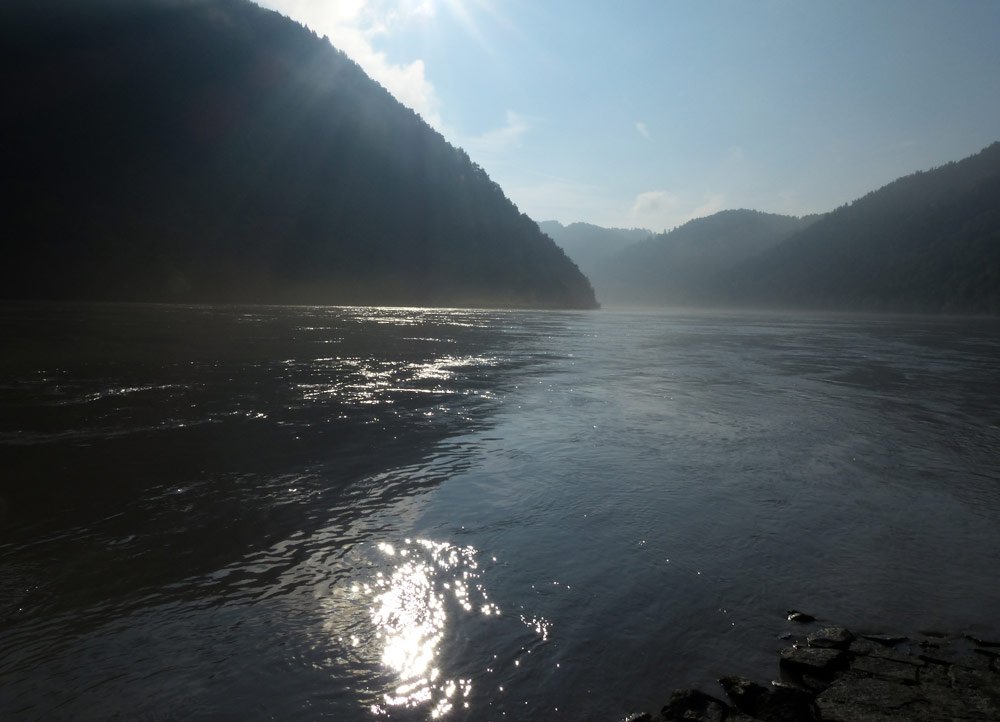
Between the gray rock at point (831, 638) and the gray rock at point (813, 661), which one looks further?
the gray rock at point (831, 638)

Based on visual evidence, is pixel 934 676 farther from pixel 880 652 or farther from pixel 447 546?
pixel 447 546

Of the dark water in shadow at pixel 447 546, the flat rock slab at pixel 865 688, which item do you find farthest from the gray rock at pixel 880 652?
the dark water in shadow at pixel 447 546

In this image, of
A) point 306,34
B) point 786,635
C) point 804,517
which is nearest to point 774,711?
point 786,635

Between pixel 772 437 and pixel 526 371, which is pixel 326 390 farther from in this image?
pixel 772 437

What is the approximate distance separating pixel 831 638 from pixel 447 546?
11.9 ft

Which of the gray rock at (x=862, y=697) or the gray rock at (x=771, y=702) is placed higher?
the gray rock at (x=862, y=697)

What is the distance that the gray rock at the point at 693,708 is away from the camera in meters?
3.77

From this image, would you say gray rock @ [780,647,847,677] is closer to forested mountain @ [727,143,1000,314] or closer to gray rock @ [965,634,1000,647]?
gray rock @ [965,634,1000,647]

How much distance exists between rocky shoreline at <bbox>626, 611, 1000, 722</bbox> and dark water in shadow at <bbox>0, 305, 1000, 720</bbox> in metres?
0.25

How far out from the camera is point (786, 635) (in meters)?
4.85

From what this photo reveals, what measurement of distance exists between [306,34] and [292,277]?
275ft

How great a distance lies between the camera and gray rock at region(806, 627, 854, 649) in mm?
4625

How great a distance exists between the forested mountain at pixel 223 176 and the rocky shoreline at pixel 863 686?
120055mm

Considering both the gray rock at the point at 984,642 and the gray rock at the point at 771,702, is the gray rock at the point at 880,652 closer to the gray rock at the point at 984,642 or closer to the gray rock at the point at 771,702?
the gray rock at the point at 984,642
